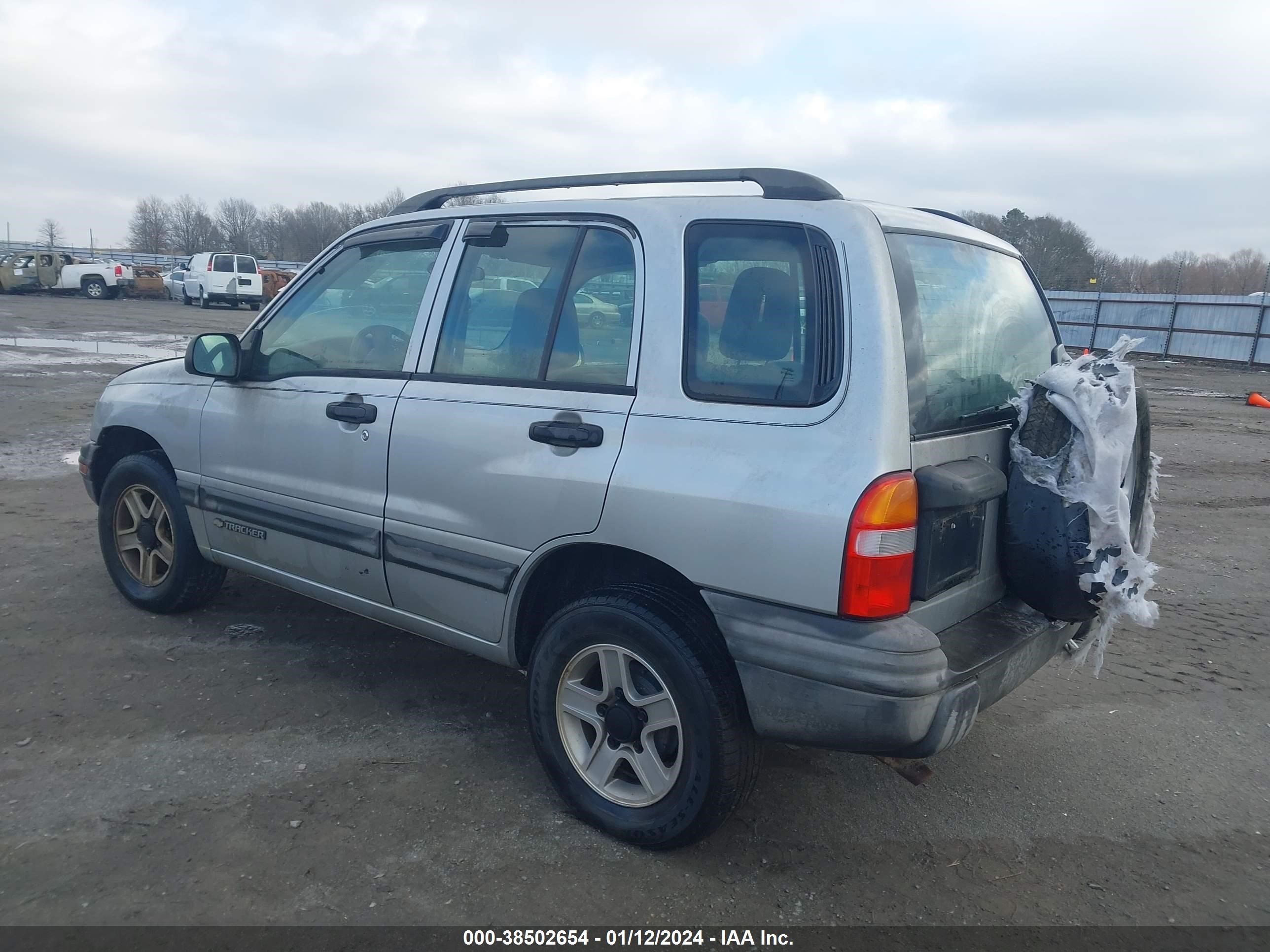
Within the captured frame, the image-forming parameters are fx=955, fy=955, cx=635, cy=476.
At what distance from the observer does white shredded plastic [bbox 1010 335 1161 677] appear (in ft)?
9.30

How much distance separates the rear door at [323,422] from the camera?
3623mm

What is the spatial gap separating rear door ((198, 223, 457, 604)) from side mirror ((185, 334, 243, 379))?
0.21 feet

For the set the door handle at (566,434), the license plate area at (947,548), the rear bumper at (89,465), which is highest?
the door handle at (566,434)

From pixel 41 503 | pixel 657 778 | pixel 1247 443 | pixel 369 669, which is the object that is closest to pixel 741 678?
pixel 657 778

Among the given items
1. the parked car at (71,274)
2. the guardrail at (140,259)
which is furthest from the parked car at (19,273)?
the guardrail at (140,259)

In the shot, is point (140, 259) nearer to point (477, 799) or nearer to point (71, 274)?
point (71, 274)

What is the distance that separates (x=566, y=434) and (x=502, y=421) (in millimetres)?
289

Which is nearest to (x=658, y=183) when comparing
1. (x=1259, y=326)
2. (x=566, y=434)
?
(x=566, y=434)

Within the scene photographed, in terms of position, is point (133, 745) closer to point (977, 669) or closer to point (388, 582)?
point (388, 582)

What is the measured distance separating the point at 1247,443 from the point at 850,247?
11.1 metres

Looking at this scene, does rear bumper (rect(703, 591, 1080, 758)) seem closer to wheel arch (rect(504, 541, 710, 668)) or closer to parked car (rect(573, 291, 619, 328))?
wheel arch (rect(504, 541, 710, 668))

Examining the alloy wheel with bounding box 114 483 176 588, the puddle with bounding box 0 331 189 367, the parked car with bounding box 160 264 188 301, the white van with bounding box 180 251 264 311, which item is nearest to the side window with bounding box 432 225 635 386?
the alloy wheel with bounding box 114 483 176 588

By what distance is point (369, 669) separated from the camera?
4.27 metres

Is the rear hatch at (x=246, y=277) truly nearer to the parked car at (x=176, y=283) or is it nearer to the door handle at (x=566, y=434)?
the parked car at (x=176, y=283)
